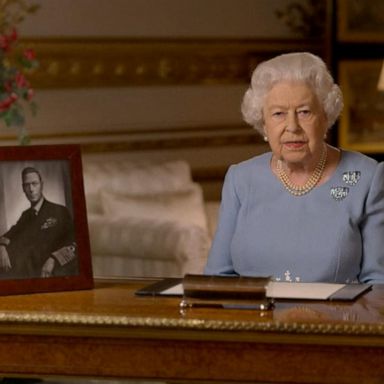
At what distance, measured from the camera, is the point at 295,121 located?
3457 millimetres

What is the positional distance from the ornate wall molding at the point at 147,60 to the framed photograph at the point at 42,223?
4.98 metres

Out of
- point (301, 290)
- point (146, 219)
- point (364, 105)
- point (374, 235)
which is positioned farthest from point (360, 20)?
point (301, 290)

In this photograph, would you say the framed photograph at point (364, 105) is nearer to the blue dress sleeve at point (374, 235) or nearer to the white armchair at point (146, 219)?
the white armchair at point (146, 219)

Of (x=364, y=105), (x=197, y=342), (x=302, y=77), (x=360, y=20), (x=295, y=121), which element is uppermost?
(x=360, y=20)

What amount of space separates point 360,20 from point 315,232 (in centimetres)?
724

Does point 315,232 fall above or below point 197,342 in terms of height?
above

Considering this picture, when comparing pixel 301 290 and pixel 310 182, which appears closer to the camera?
pixel 301 290

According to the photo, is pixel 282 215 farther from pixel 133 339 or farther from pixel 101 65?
pixel 101 65

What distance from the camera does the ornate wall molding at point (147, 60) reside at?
8.54 metres

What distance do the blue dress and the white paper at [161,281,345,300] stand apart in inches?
7.1

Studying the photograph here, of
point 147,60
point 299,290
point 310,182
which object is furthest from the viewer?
point 147,60

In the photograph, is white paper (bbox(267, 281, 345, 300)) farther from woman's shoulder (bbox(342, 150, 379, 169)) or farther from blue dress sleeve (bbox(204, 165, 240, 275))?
woman's shoulder (bbox(342, 150, 379, 169))

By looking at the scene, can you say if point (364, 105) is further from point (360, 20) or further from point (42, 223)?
point (42, 223)

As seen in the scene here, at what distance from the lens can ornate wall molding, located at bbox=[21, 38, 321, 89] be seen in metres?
8.54
